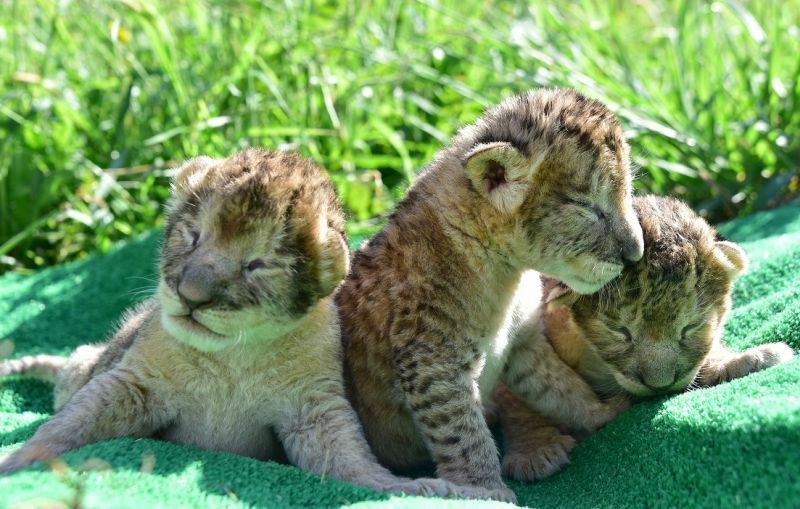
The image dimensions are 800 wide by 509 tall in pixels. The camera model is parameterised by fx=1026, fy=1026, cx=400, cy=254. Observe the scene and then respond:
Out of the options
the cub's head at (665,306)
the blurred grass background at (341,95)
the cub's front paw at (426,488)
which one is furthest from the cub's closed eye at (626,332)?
the blurred grass background at (341,95)

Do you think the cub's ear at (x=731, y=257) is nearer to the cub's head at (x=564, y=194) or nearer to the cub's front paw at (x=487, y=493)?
the cub's head at (x=564, y=194)

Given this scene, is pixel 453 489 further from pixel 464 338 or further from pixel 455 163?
pixel 455 163

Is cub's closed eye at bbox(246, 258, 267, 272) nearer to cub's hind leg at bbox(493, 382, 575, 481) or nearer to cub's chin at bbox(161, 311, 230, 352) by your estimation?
cub's chin at bbox(161, 311, 230, 352)

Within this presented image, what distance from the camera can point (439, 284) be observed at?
3979 mm

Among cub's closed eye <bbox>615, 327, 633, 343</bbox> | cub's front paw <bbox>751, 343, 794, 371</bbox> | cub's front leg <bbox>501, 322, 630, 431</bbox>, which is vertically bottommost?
cub's front leg <bbox>501, 322, 630, 431</bbox>

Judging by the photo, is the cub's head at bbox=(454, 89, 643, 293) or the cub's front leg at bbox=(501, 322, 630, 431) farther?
the cub's front leg at bbox=(501, 322, 630, 431)

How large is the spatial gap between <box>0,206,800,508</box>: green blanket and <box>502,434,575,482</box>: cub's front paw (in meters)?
0.04

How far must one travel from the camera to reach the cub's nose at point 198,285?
3.43 metres

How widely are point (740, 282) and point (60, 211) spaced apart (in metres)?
4.27

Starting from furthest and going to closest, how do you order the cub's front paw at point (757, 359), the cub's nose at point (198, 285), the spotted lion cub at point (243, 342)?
the cub's front paw at point (757, 359)
the spotted lion cub at point (243, 342)
the cub's nose at point (198, 285)

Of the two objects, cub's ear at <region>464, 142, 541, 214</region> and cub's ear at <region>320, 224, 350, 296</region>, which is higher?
cub's ear at <region>464, 142, 541, 214</region>

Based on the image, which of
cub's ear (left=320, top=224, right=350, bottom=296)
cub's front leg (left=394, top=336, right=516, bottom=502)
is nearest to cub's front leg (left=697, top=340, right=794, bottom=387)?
cub's front leg (left=394, top=336, right=516, bottom=502)

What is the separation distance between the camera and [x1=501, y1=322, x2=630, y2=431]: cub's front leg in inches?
167

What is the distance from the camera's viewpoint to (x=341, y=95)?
278 inches
